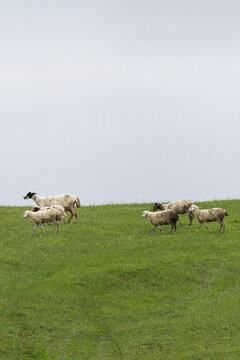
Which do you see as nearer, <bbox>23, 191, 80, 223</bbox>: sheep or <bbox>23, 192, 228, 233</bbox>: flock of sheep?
<bbox>23, 192, 228, 233</bbox>: flock of sheep

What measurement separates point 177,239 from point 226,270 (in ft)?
14.6

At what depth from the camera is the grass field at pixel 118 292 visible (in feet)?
68.7

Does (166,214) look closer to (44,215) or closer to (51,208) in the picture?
(51,208)

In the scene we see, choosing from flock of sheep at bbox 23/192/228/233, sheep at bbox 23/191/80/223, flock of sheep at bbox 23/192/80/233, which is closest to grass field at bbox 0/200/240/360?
flock of sheep at bbox 23/192/228/233

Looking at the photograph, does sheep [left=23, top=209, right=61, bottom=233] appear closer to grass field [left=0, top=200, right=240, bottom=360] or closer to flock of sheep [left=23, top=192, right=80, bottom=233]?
flock of sheep [left=23, top=192, right=80, bottom=233]

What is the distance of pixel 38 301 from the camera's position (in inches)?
1003

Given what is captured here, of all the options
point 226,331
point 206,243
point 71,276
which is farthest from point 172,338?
point 206,243

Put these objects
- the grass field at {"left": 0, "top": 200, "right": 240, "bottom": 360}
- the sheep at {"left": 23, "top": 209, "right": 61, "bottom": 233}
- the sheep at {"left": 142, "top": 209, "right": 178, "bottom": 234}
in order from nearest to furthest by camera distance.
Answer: the grass field at {"left": 0, "top": 200, "right": 240, "bottom": 360} → the sheep at {"left": 142, "top": 209, "right": 178, "bottom": 234} → the sheep at {"left": 23, "top": 209, "right": 61, "bottom": 233}

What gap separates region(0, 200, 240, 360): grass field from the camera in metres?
20.9

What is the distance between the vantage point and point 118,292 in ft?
88.6

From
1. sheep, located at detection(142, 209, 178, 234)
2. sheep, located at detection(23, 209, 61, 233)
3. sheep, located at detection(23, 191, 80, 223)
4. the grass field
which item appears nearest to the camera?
the grass field

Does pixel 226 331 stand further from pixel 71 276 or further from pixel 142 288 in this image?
pixel 71 276

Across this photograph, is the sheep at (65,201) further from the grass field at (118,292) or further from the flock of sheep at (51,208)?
the grass field at (118,292)

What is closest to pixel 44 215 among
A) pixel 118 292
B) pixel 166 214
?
pixel 166 214
